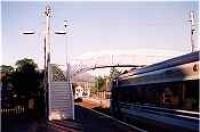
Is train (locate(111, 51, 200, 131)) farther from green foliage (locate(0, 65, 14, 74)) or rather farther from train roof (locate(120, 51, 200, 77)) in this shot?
green foliage (locate(0, 65, 14, 74))

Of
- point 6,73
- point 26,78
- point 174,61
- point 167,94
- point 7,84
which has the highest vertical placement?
point 174,61

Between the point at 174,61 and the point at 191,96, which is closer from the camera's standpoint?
the point at 191,96

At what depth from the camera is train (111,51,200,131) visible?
13062mm

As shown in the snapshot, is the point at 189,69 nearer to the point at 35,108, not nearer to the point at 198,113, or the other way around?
the point at 198,113

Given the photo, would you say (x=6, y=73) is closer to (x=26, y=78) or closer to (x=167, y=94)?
(x=26, y=78)

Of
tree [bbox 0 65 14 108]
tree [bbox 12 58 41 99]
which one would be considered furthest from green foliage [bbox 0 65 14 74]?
tree [bbox 12 58 41 99]

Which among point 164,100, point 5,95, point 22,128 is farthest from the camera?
point 5,95

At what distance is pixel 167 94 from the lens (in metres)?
15.7

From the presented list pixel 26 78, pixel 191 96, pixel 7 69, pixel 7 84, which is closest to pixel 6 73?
pixel 7 69

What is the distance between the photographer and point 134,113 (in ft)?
72.8

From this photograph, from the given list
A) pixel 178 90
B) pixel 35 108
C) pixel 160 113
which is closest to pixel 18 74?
pixel 35 108

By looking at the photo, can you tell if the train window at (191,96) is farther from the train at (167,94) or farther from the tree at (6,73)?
the tree at (6,73)

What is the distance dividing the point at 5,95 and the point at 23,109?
191cm

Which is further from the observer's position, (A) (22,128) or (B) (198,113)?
(A) (22,128)
